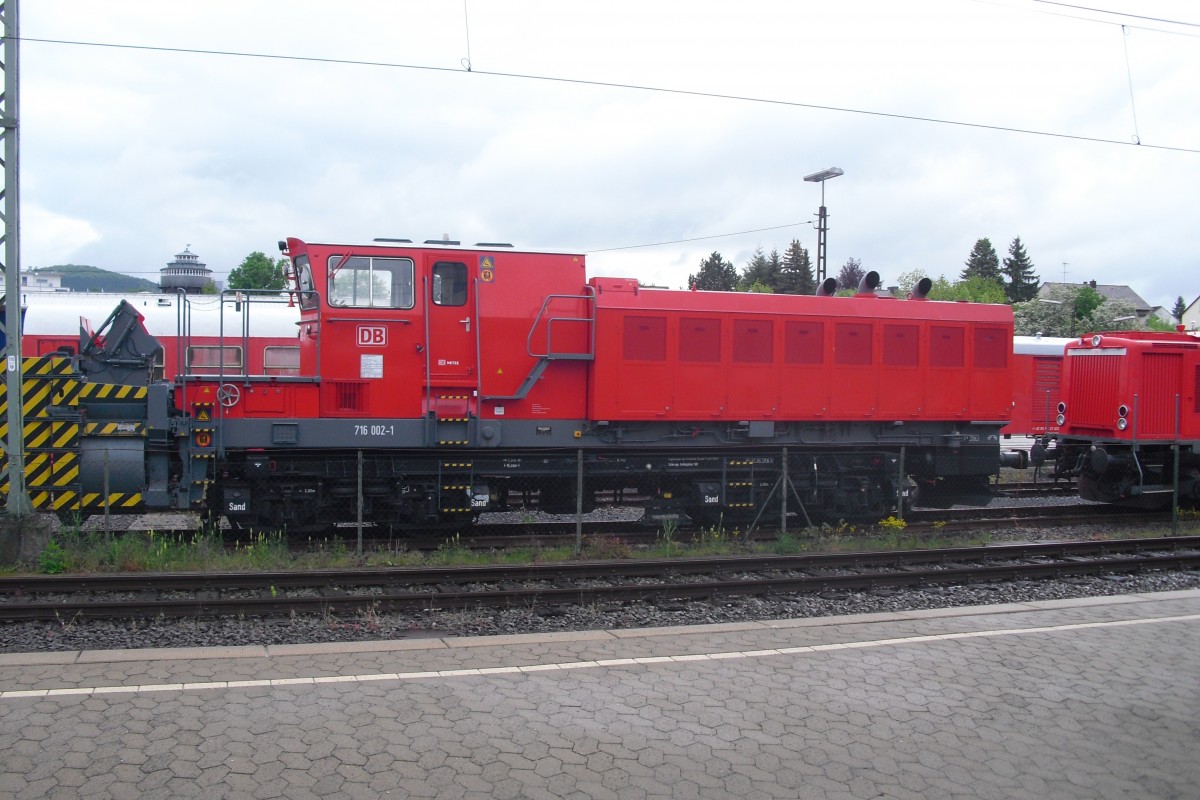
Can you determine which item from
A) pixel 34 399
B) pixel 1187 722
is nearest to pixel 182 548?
pixel 34 399

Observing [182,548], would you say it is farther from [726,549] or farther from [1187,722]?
[1187,722]

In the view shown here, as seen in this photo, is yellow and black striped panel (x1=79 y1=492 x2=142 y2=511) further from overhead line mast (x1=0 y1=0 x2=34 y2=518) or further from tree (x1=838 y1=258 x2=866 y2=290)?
Result: tree (x1=838 y1=258 x2=866 y2=290)

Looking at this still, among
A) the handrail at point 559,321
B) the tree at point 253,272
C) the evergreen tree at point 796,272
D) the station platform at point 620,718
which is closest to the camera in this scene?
the station platform at point 620,718

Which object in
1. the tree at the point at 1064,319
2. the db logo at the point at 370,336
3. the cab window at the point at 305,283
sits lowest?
the db logo at the point at 370,336

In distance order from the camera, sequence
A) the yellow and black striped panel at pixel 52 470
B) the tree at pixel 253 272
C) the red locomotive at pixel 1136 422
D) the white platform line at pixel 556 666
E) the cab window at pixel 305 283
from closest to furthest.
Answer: the white platform line at pixel 556 666 < the yellow and black striped panel at pixel 52 470 < the cab window at pixel 305 283 < the red locomotive at pixel 1136 422 < the tree at pixel 253 272

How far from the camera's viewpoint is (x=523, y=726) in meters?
5.52

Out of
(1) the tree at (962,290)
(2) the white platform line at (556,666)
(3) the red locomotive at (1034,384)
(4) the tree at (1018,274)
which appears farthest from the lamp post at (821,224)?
(4) the tree at (1018,274)

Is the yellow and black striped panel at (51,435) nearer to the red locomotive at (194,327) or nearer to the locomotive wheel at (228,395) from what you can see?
the locomotive wheel at (228,395)

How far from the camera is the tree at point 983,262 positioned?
Answer: 312 feet

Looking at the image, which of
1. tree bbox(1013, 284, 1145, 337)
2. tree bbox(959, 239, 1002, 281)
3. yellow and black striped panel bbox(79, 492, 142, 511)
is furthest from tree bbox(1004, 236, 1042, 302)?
yellow and black striped panel bbox(79, 492, 142, 511)

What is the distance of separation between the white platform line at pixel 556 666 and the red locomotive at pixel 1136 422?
28.1ft

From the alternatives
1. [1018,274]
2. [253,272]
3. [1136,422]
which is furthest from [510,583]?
[1018,274]

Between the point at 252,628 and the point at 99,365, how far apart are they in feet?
17.6

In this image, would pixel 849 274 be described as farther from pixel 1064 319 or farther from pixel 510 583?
pixel 510 583
